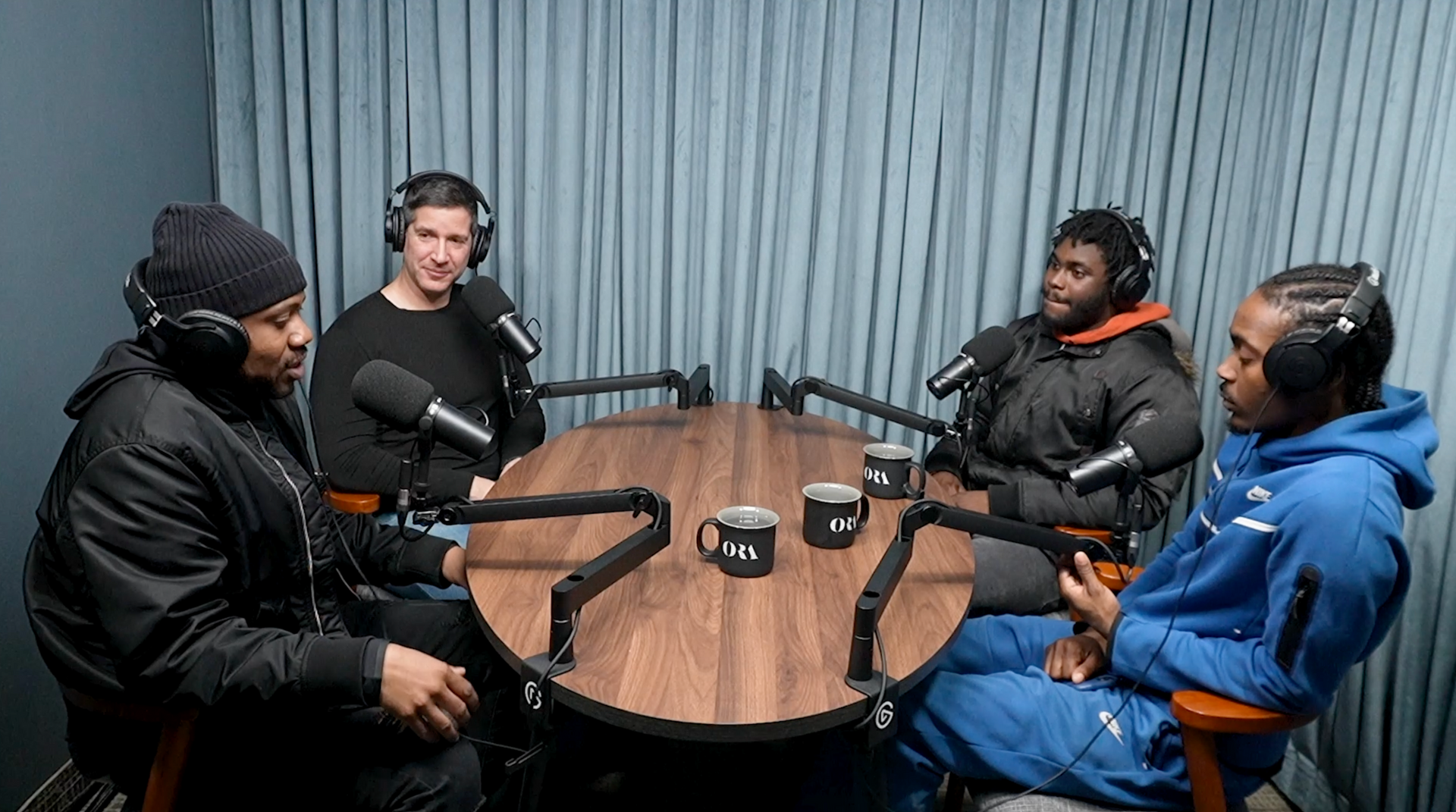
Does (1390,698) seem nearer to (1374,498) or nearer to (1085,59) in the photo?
(1374,498)

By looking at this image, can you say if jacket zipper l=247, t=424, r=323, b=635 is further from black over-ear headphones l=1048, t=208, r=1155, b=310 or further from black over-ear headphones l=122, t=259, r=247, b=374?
black over-ear headphones l=1048, t=208, r=1155, b=310

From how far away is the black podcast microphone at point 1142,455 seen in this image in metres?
1.55

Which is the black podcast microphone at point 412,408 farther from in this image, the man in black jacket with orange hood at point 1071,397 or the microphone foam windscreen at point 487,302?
the man in black jacket with orange hood at point 1071,397

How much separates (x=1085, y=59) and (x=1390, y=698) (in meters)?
1.88

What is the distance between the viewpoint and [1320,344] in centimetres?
132

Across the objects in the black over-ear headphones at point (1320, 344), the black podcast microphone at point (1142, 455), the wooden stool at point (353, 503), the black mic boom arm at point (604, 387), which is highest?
the black over-ear headphones at point (1320, 344)

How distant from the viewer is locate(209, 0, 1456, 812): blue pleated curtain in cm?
272

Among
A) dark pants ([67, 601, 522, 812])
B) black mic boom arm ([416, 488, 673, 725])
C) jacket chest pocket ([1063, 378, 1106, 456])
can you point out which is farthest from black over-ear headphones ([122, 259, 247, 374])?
jacket chest pocket ([1063, 378, 1106, 456])

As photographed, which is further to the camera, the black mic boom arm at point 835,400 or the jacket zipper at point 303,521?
the black mic boom arm at point 835,400

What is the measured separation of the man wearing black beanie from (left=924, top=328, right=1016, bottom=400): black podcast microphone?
1.28 m

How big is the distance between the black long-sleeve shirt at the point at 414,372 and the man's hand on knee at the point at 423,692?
87cm

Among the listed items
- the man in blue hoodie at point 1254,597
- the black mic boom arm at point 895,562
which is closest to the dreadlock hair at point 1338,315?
the man in blue hoodie at point 1254,597

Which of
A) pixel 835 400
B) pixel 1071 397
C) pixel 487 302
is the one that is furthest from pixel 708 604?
pixel 1071 397

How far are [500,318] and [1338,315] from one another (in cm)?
178
